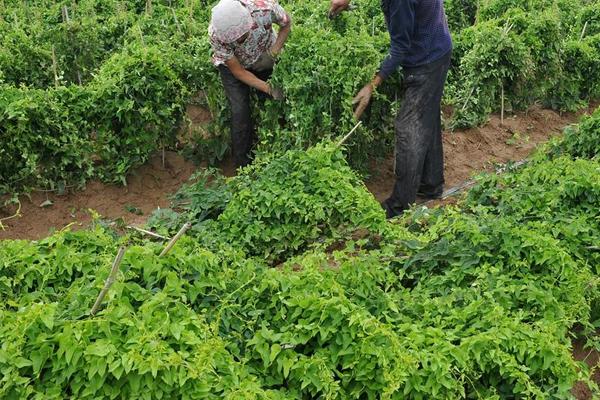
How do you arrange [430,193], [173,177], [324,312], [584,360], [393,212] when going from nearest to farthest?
[324,312] < [584,360] < [393,212] < [430,193] < [173,177]

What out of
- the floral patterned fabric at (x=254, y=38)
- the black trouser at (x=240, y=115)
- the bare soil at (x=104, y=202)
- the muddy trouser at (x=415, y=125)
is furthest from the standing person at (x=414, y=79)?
the bare soil at (x=104, y=202)

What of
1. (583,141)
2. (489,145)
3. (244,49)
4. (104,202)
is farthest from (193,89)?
(583,141)

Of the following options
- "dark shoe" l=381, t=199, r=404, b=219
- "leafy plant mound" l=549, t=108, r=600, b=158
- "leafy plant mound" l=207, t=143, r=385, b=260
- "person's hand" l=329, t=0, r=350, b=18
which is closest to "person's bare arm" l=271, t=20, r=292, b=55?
"person's hand" l=329, t=0, r=350, b=18

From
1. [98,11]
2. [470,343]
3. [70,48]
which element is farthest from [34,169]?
[98,11]

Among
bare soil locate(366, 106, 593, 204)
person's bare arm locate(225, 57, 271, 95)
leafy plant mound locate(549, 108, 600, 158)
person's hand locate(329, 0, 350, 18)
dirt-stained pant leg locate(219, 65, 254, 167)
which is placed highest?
person's hand locate(329, 0, 350, 18)

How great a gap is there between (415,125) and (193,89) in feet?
7.29

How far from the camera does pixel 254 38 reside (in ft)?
22.2

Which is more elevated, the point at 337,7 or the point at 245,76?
the point at 337,7

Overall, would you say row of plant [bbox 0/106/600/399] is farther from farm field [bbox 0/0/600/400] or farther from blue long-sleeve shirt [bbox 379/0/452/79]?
blue long-sleeve shirt [bbox 379/0/452/79]

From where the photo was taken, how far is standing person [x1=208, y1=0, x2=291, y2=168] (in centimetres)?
654

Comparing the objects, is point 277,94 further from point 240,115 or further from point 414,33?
point 414,33

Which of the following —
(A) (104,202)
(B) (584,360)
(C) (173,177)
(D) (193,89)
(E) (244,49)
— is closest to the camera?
(B) (584,360)

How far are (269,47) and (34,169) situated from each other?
235 centimetres

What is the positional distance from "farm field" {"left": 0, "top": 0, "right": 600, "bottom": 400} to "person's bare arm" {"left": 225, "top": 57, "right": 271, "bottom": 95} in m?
0.17
